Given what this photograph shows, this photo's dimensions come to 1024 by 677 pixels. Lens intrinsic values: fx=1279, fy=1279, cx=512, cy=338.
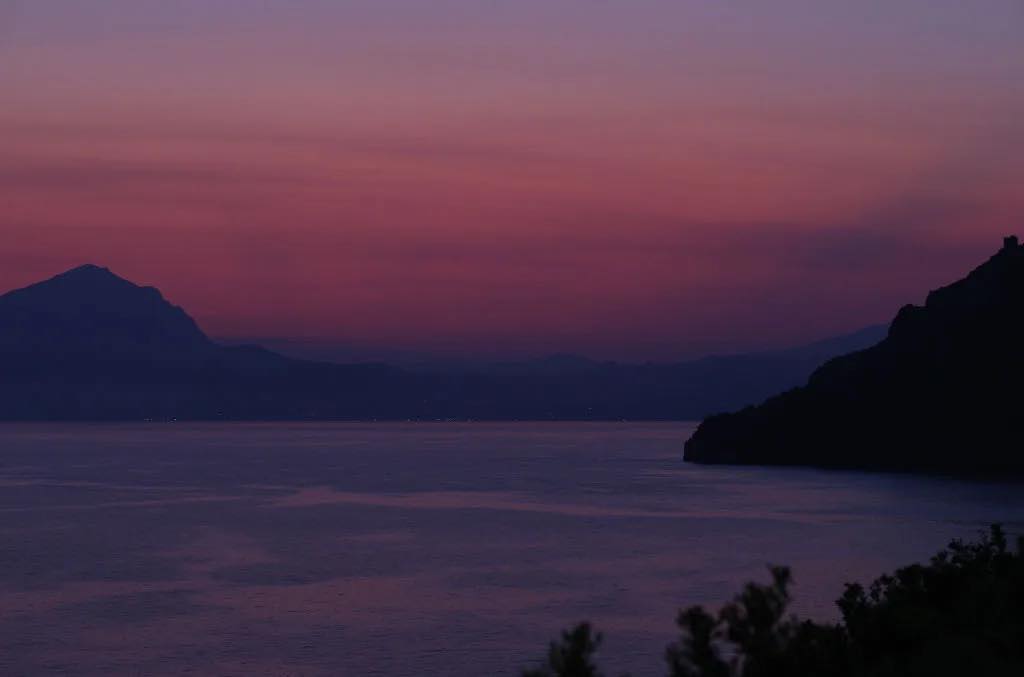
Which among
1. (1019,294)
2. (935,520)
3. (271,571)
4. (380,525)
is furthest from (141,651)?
(1019,294)

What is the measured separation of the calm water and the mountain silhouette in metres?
35.0

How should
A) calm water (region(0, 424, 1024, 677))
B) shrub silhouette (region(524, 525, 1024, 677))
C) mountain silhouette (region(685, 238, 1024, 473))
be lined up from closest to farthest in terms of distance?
shrub silhouette (region(524, 525, 1024, 677))
calm water (region(0, 424, 1024, 677))
mountain silhouette (region(685, 238, 1024, 473))

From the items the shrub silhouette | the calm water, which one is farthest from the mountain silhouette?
the shrub silhouette

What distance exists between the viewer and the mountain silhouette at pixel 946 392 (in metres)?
183

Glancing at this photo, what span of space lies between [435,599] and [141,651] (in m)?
16.2

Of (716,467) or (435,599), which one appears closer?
(435,599)

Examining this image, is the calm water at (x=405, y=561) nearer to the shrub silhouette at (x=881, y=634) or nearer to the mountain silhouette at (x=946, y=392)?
the shrub silhouette at (x=881, y=634)

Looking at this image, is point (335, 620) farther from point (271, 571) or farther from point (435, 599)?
point (271, 571)

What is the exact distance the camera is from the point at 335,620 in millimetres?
53531

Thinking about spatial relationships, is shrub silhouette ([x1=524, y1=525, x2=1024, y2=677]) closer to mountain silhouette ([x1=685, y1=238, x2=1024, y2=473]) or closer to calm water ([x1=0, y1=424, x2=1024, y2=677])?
calm water ([x1=0, y1=424, x2=1024, y2=677])

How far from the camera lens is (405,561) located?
243 feet

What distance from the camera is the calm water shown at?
158 ft

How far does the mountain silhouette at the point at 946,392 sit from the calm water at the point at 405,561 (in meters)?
35.0

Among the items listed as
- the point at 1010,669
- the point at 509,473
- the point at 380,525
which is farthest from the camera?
the point at 509,473
